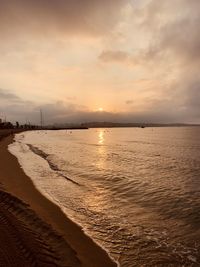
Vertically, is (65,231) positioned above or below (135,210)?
above

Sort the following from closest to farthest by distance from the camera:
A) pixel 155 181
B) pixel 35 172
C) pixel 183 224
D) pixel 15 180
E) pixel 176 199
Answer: pixel 183 224 → pixel 176 199 → pixel 15 180 → pixel 155 181 → pixel 35 172

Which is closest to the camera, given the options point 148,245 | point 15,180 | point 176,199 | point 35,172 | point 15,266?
point 15,266

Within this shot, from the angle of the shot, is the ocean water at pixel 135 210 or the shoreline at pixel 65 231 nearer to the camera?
the shoreline at pixel 65 231

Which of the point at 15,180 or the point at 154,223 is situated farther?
the point at 15,180

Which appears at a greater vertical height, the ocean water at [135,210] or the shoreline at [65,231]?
the shoreline at [65,231]

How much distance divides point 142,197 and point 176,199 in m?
1.97

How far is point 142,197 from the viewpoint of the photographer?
1728 cm

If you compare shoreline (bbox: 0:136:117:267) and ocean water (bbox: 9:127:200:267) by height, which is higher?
shoreline (bbox: 0:136:117:267)

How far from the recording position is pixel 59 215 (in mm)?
13070

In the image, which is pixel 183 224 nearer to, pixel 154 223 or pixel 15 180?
pixel 154 223

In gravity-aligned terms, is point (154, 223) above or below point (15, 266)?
below

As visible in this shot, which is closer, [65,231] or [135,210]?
[65,231]

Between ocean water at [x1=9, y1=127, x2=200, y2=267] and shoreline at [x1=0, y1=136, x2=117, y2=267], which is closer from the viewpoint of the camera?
shoreline at [x1=0, y1=136, x2=117, y2=267]

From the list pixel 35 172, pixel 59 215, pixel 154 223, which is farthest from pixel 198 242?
pixel 35 172
